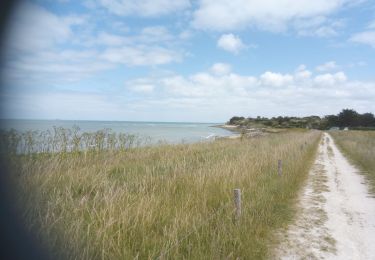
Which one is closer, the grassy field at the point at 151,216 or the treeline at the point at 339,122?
the grassy field at the point at 151,216

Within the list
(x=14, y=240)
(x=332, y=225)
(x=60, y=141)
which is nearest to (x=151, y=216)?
(x=14, y=240)

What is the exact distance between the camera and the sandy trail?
422cm

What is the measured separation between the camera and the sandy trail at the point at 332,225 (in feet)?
13.8

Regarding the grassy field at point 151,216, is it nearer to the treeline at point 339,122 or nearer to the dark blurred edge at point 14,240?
the dark blurred edge at point 14,240

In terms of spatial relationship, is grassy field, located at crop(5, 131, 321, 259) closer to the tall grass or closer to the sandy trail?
the sandy trail

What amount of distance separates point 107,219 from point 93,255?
2.08 ft

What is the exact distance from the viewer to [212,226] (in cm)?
420

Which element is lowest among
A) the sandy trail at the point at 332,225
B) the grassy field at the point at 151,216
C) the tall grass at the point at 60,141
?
the sandy trail at the point at 332,225

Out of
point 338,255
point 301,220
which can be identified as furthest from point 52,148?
point 338,255

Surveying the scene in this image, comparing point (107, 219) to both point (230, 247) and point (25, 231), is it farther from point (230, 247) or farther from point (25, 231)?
point (230, 247)

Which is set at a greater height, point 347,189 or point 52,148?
point 52,148

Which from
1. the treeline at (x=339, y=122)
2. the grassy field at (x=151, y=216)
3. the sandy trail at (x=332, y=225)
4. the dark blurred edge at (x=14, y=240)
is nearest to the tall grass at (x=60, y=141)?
the grassy field at (x=151, y=216)

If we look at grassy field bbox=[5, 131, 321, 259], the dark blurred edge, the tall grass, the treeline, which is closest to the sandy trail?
grassy field bbox=[5, 131, 321, 259]

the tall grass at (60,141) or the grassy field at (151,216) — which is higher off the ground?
the tall grass at (60,141)
